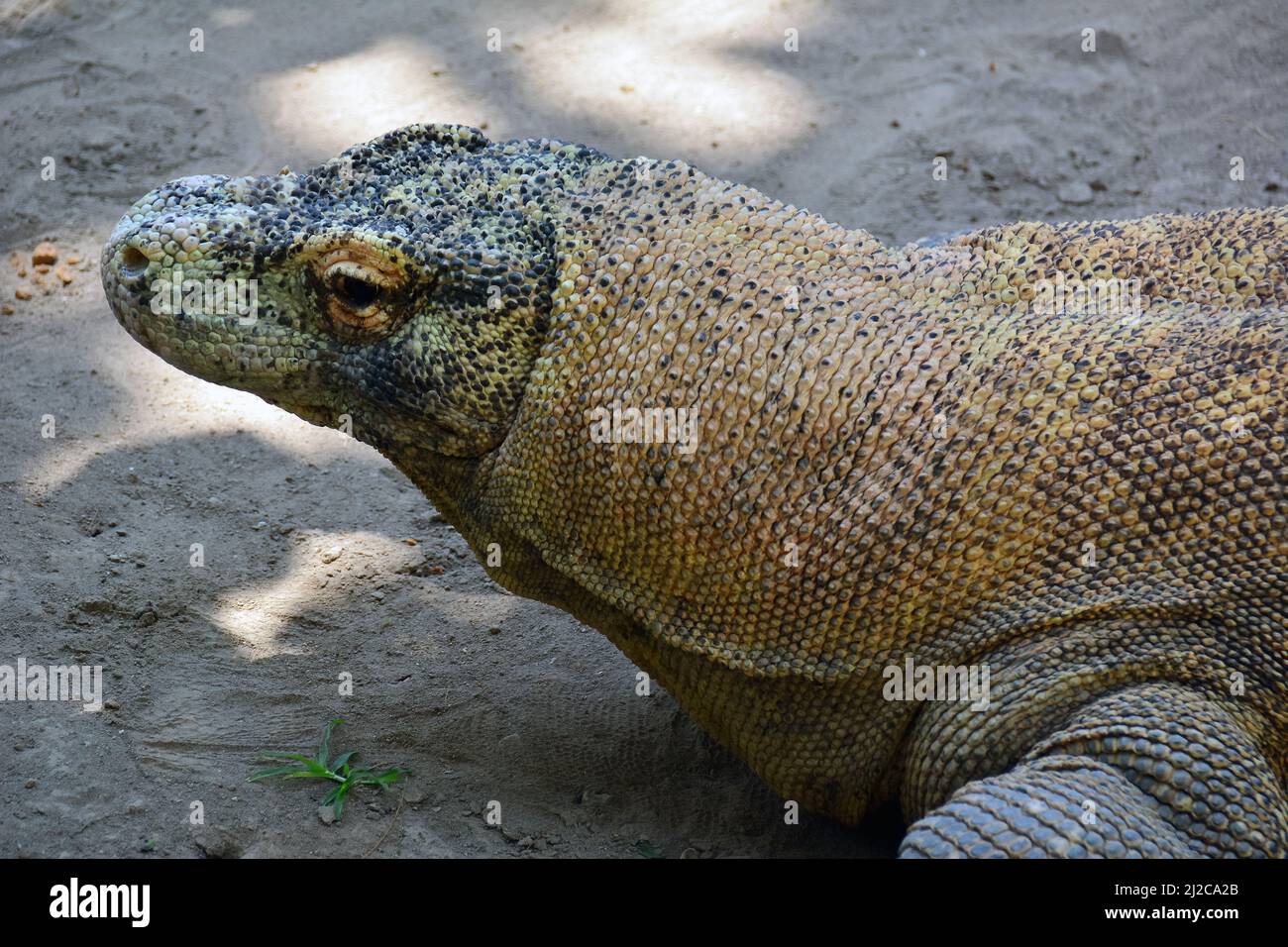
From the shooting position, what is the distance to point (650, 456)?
3619mm

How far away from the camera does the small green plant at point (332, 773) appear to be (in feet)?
14.4

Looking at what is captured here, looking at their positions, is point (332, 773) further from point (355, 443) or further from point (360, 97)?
point (360, 97)

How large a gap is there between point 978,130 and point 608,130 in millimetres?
2489

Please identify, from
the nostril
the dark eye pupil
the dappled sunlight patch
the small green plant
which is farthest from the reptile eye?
the dappled sunlight patch

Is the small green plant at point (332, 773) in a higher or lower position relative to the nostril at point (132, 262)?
lower

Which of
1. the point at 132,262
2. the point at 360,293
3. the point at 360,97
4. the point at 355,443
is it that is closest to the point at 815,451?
the point at 360,293

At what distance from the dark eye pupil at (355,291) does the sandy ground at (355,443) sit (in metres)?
1.66

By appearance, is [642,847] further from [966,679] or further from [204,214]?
[204,214]

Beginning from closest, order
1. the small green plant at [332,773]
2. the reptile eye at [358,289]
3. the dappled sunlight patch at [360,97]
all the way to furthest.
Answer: the reptile eye at [358,289] → the small green plant at [332,773] → the dappled sunlight patch at [360,97]

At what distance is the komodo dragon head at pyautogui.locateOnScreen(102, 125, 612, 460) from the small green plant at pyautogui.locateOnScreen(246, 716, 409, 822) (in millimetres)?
1229

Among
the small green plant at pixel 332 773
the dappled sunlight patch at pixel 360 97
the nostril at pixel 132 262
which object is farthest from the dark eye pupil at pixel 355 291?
the dappled sunlight patch at pixel 360 97

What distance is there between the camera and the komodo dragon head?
3.71 meters

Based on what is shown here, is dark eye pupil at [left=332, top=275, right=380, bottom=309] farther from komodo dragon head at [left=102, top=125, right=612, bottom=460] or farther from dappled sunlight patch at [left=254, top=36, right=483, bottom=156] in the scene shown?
dappled sunlight patch at [left=254, top=36, right=483, bottom=156]

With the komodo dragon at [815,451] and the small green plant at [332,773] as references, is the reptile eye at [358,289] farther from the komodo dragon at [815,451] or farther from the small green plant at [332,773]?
the small green plant at [332,773]
